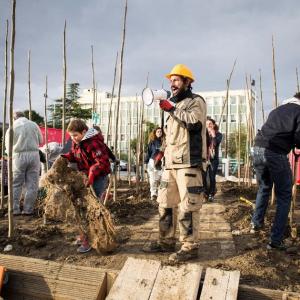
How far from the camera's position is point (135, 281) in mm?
2684

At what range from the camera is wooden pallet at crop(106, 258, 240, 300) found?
2.51 metres

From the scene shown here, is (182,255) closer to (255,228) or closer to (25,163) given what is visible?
(255,228)

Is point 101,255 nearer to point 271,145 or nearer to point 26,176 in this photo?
point 271,145

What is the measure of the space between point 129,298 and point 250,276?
1009 millimetres

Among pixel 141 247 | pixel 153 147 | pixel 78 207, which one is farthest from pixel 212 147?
pixel 78 207

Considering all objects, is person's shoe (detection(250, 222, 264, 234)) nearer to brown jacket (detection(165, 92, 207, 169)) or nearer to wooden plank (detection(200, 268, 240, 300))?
brown jacket (detection(165, 92, 207, 169))

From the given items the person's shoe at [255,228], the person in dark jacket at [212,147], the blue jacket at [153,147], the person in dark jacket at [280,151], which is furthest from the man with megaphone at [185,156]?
the blue jacket at [153,147]

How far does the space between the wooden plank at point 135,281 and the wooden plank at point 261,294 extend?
65 centimetres

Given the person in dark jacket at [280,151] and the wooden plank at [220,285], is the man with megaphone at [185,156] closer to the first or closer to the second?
the wooden plank at [220,285]

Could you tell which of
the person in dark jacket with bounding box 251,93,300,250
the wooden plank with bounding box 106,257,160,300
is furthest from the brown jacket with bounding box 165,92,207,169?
the wooden plank with bounding box 106,257,160,300

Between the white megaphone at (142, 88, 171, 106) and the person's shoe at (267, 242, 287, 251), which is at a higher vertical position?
the white megaphone at (142, 88, 171, 106)

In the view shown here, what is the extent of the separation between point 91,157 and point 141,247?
1056 millimetres

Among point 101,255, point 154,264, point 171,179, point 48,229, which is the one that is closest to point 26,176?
point 48,229

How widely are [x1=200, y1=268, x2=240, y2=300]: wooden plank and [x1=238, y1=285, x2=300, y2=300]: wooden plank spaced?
0.31 ft
